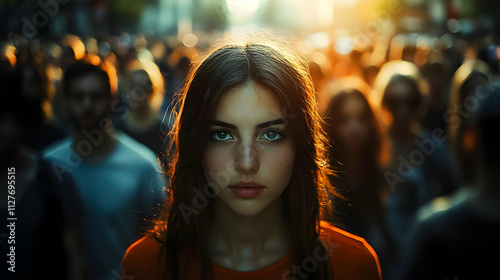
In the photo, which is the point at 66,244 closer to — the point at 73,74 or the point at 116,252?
the point at 116,252

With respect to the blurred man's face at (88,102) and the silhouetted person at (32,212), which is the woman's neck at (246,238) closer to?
the silhouetted person at (32,212)

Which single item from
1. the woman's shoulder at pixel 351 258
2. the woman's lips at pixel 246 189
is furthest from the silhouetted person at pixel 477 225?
the woman's lips at pixel 246 189

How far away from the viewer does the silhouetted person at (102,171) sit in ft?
11.8

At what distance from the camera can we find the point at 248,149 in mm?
1887

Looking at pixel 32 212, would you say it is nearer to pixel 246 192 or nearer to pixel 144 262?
pixel 144 262

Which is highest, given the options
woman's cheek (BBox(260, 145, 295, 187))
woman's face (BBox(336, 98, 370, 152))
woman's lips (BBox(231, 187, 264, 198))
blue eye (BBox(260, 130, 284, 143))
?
woman's face (BBox(336, 98, 370, 152))

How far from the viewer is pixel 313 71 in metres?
6.42

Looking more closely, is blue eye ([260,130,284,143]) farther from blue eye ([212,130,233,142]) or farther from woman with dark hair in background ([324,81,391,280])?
woman with dark hair in background ([324,81,391,280])

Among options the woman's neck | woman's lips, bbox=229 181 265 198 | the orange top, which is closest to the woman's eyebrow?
woman's lips, bbox=229 181 265 198

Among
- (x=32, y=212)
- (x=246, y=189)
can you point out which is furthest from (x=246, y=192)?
(x=32, y=212)

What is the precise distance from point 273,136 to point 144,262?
0.72 m

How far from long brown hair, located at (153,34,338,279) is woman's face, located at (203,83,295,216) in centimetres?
4

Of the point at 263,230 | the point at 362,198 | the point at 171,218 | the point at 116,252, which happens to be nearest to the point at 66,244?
the point at 116,252

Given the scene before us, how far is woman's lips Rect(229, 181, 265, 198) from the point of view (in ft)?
6.26
